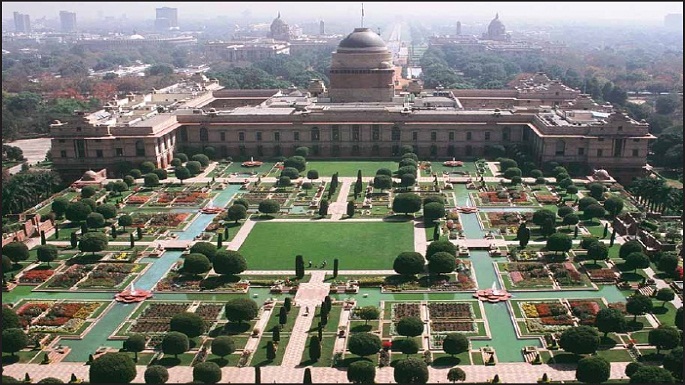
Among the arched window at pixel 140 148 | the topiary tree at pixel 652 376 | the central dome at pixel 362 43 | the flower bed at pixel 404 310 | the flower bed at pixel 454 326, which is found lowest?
the flower bed at pixel 454 326

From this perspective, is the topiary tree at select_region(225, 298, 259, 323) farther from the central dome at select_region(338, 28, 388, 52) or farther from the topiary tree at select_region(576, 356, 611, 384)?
the central dome at select_region(338, 28, 388, 52)

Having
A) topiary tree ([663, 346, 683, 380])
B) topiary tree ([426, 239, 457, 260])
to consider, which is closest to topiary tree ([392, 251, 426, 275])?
topiary tree ([426, 239, 457, 260])

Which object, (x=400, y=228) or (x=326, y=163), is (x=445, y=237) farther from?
(x=326, y=163)

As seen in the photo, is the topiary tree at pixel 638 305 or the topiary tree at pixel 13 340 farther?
the topiary tree at pixel 638 305

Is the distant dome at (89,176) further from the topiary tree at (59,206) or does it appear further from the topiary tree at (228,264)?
the topiary tree at (228,264)

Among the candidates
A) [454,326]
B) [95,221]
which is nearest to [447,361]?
[454,326]

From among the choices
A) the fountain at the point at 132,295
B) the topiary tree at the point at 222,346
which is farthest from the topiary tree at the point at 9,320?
the topiary tree at the point at 222,346
